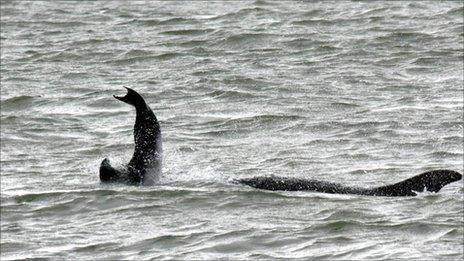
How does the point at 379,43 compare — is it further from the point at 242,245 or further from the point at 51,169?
the point at 242,245

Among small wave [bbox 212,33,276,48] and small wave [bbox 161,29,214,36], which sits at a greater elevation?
small wave [bbox 212,33,276,48]

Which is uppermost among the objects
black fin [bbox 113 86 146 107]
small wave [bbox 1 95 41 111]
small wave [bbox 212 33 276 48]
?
black fin [bbox 113 86 146 107]

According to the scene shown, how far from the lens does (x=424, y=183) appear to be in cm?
1281

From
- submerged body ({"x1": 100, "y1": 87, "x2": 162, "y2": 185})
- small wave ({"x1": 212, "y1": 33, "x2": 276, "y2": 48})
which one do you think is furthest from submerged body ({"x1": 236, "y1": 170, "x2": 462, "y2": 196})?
small wave ({"x1": 212, "y1": 33, "x2": 276, "y2": 48})

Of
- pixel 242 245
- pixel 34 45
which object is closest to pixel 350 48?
pixel 34 45

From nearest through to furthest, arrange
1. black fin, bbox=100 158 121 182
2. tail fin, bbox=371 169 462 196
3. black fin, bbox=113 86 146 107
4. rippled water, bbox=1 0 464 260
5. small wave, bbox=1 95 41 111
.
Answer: rippled water, bbox=1 0 464 260 → tail fin, bbox=371 169 462 196 → black fin, bbox=113 86 146 107 → black fin, bbox=100 158 121 182 → small wave, bbox=1 95 41 111

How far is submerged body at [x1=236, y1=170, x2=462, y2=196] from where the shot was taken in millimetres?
12805

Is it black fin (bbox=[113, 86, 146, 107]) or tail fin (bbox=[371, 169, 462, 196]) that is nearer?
tail fin (bbox=[371, 169, 462, 196])

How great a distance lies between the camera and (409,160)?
15.2m

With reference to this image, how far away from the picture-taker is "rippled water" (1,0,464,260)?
11.8 m

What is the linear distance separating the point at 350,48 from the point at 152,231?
1098cm

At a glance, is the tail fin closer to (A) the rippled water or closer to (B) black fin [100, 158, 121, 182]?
(A) the rippled water

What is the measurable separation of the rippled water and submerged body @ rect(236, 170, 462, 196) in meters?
0.15

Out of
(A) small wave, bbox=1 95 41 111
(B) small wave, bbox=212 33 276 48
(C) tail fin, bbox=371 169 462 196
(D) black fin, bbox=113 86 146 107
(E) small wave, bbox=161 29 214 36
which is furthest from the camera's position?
(E) small wave, bbox=161 29 214 36
